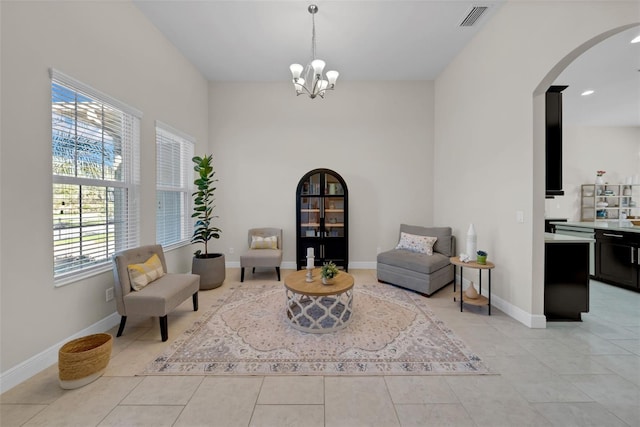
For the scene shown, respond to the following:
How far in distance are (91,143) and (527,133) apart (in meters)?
4.47

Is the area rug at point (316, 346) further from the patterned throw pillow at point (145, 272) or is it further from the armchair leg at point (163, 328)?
the patterned throw pillow at point (145, 272)

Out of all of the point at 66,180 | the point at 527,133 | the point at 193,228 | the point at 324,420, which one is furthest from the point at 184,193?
the point at 527,133

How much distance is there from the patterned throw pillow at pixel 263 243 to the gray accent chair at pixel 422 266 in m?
1.86

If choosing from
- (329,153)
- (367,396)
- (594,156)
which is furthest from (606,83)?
(367,396)

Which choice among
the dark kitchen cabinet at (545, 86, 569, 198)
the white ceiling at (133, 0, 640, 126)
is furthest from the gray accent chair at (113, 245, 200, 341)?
the dark kitchen cabinet at (545, 86, 569, 198)

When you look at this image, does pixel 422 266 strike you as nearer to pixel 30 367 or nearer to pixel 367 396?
pixel 367 396

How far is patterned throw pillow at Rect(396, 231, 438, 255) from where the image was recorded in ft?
13.1

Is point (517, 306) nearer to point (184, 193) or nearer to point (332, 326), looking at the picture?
point (332, 326)

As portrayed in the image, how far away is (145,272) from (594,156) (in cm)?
970

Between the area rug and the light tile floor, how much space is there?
10cm

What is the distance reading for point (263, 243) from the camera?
452 cm

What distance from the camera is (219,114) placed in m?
4.86

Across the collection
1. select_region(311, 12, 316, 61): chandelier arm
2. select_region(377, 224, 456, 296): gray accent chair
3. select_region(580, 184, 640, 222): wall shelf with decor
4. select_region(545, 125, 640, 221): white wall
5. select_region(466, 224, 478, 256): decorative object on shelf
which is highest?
select_region(311, 12, 316, 61): chandelier arm

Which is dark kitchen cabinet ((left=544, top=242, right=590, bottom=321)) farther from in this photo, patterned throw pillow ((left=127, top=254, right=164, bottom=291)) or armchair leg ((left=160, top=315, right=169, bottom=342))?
patterned throw pillow ((left=127, top=254, right=164, bottom=291))
